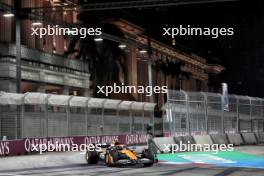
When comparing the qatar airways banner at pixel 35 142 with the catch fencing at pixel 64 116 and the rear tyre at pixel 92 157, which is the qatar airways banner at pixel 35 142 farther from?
the rear tyre at pixel 92 157

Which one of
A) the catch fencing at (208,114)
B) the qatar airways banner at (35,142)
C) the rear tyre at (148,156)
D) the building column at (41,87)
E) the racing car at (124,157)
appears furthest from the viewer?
the building column at (41,87)

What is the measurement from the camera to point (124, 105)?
3991 centimetres

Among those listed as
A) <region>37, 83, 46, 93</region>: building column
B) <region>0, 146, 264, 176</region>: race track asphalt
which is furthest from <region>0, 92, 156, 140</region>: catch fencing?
<region>37, 83, 46, 93</region>: building column

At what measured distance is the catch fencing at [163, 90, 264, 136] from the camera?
32406 millimetres

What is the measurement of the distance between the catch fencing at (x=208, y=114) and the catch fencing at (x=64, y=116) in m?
5.02

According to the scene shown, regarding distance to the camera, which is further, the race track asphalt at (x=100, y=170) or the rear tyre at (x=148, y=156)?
the rear tyre at (x=148, y=156)

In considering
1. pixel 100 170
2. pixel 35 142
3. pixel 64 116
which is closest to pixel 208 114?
pixel 64 116

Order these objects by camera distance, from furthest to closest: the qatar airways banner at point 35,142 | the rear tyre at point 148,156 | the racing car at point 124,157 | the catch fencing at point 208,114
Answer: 1. the catch fencing at point 208,114
2. the qatar airways banner at point 35,142
3. the rear tyre at point 148,156
4. the racing car at point 124,157

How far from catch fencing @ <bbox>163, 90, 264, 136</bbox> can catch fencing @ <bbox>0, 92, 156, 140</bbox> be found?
5.02 m

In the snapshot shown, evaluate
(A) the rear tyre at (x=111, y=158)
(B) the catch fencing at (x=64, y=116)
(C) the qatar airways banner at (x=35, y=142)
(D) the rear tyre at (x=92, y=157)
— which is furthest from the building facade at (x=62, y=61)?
(A) the rear tyre at (x=111, y=158)

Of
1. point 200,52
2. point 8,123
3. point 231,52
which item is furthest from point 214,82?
point 8,123

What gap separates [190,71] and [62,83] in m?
50.4

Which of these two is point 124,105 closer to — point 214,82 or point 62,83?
point 62,83

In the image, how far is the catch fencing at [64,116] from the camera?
28.0m
